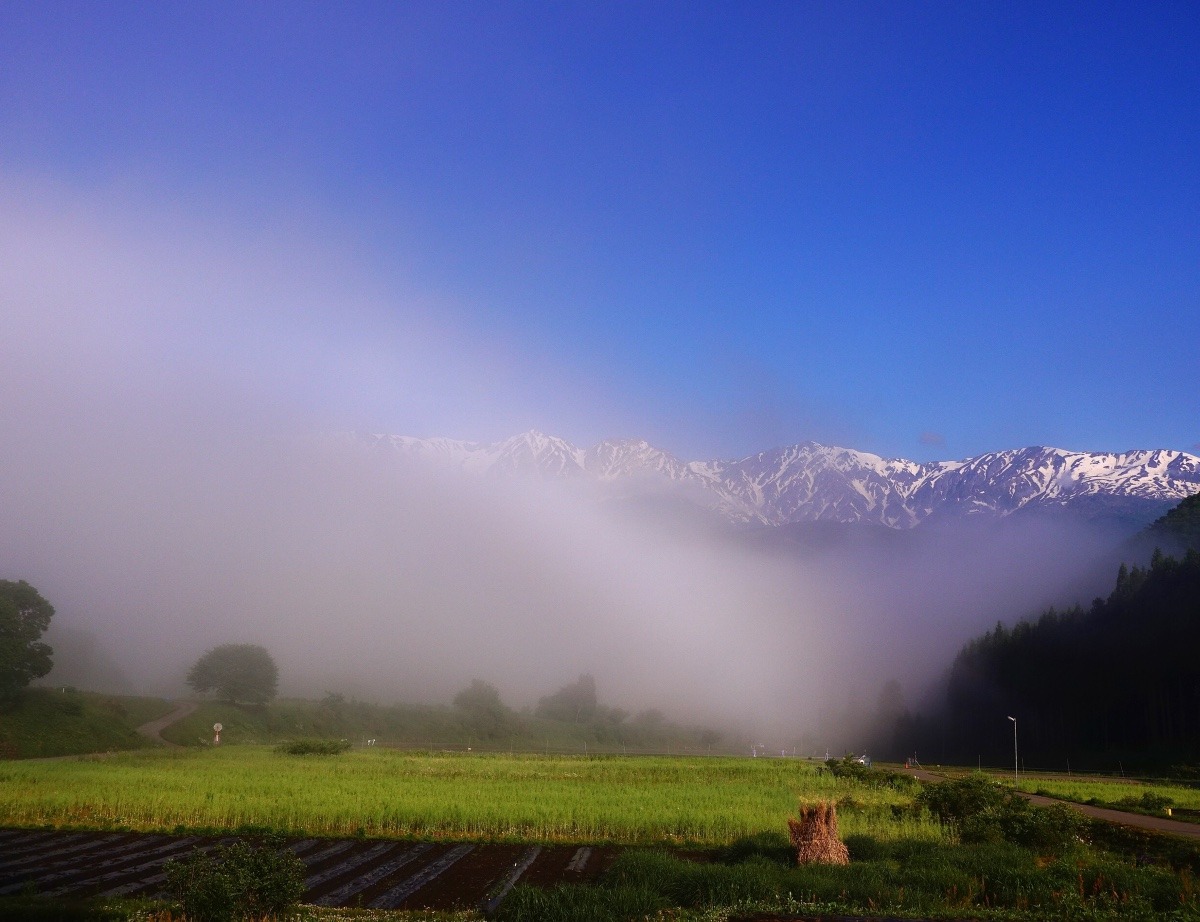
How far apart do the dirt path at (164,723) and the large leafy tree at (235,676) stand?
5.61 m

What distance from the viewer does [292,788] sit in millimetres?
36812

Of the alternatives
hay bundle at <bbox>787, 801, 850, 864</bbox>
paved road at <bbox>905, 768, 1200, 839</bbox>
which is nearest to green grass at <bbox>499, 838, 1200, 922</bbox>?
hay bundle at <bbox>787, 801, 850, 864</bbox>

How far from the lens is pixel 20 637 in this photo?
72.4 metres

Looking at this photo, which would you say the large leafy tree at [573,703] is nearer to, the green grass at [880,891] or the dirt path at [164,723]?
the dirt path at [164,723]

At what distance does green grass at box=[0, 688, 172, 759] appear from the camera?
6315 cm

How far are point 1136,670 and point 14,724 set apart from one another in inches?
4562

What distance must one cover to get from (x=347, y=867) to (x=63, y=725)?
59.4 m

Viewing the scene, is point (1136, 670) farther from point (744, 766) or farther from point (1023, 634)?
point (744, 766)

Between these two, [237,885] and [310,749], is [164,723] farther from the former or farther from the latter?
[237,885]

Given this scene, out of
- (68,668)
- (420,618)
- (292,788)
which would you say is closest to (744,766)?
(292,788)

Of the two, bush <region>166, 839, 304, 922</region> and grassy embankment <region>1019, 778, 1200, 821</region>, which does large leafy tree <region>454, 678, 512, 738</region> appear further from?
bush <region>166, 839, 304, 922</region>

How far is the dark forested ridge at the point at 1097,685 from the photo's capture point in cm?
9144

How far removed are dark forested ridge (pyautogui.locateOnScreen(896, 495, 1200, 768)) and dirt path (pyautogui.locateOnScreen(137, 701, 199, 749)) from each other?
94884 mm

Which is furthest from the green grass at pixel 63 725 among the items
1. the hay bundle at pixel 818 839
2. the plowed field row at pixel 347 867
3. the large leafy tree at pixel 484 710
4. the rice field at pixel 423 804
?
the hay bundle at pixel 818 839
